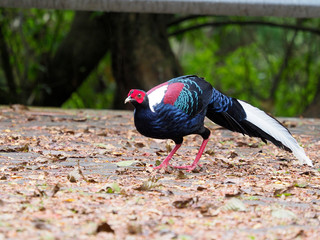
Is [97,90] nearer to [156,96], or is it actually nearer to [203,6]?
[203,6]

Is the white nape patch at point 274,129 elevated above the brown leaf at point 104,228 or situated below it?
below

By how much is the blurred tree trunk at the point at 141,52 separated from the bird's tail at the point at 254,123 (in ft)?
14.1

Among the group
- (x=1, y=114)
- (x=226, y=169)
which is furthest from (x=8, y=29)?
(x=226, y=169)

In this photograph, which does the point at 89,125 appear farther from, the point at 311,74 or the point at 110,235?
the point at 311,74

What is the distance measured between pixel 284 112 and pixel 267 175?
10880mm

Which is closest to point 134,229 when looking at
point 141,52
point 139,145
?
point 139,145

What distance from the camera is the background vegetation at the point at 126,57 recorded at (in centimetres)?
908

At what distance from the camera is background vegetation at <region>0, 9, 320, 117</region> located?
9078 mm

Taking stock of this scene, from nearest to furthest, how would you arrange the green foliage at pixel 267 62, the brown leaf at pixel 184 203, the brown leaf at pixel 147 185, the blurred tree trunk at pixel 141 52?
the brown leaf at pixel 184 203 < the brown leaf at pixel 147 185 < the blurred tree trunk at pixel 141 52 < the green foliage at pixel 267 62

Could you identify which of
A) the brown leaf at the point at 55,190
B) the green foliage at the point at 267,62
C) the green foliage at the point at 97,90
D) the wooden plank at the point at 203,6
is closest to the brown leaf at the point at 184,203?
the brown leaf at the point at 55,190

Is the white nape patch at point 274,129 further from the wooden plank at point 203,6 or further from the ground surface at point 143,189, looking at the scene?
the wooden plank at point 203,6

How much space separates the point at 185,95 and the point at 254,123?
0.71m

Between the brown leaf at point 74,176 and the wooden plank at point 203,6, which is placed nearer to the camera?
the brown leaf at point 74,176

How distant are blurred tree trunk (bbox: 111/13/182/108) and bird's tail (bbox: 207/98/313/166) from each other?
169 inches
